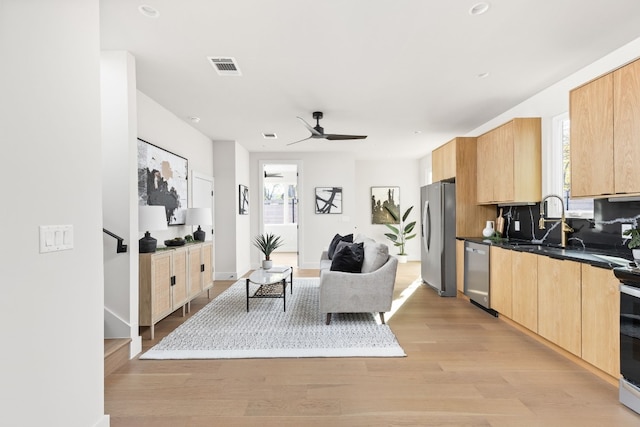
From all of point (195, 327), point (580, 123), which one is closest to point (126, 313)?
point (195, 327)

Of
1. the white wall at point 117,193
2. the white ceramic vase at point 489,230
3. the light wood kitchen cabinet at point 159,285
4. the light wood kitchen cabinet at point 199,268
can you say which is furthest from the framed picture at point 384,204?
the white wall at point 117,193

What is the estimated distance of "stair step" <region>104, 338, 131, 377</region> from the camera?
252cm

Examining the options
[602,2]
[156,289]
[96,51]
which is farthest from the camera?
[156,289]

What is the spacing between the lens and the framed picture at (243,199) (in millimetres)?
6344

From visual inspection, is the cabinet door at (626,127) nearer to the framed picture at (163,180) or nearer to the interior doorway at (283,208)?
the framed picture at (163,180)

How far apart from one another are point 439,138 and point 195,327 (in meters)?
5.10

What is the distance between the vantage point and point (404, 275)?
20.9ft

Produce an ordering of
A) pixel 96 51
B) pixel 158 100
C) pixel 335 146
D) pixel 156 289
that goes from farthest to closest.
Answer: pixel 335 146
pixel 158 100
pixel 156 289
pixel 96 51

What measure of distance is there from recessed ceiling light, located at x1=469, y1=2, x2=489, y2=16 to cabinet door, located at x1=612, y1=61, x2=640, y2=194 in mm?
1103

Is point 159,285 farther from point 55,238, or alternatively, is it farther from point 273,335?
point 55,238

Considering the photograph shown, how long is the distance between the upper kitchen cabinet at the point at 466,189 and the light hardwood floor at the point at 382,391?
6.71 ft

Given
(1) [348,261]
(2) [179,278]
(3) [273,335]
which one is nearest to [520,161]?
(1) [348,261]

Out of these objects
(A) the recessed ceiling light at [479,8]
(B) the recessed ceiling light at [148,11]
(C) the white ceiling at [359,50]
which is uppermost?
(B) the recessed ceiling light at [148,11]

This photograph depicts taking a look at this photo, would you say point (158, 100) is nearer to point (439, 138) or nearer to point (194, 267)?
point (194, 267)
